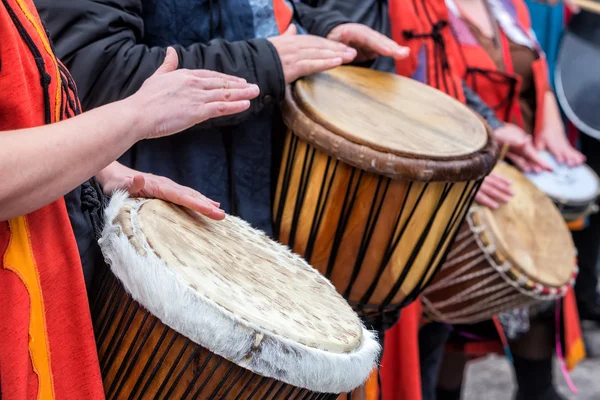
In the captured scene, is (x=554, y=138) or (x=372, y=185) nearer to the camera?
(x=372, y=185)

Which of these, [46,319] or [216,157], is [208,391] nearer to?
[46,319]

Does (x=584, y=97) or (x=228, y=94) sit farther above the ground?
(x=228, y=94)

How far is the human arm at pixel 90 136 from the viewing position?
0.94 m

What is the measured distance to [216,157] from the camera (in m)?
1.69

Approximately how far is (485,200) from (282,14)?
79 centimetres

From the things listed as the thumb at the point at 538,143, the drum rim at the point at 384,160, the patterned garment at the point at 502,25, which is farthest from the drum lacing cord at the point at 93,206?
the thumb at the point at 538,143

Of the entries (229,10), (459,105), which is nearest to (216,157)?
(229,10)

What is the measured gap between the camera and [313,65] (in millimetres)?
1679

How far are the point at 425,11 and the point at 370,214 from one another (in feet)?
3.57

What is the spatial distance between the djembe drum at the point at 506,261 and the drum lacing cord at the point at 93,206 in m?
1.18

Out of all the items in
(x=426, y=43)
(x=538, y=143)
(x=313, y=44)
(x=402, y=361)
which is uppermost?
(x=313, y=44)

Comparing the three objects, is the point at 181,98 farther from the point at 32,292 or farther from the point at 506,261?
the point at 506,261

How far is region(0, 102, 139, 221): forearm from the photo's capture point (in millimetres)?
929

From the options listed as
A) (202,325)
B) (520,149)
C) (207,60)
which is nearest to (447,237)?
(207,60)
